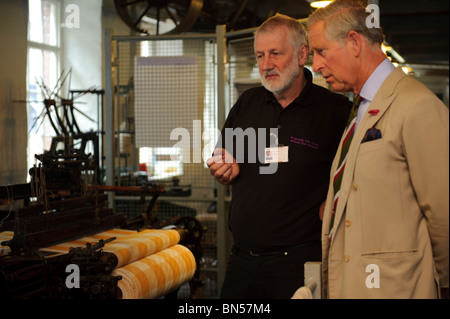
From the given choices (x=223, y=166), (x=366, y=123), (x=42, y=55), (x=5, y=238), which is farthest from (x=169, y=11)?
(x=366, y=123)

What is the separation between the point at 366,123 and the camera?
1.54m

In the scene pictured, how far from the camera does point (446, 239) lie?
1.44 m

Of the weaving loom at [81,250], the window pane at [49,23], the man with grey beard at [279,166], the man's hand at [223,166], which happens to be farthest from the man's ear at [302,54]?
the window pane at [49,23]

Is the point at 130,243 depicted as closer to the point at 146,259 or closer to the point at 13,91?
the point at 146,259

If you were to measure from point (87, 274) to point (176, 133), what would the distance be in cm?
218

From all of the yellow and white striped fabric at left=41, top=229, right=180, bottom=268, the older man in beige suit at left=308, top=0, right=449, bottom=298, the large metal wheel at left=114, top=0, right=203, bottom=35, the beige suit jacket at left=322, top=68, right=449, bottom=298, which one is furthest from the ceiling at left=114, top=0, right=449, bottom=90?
the beige suit jacket at left=322, top=68, right=449, bottom=298

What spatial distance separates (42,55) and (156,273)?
616 cm

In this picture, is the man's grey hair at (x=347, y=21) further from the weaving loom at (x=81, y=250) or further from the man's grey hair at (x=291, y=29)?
the weaving loom at (x=81, y=250)

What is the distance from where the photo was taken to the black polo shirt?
2285 millimetres

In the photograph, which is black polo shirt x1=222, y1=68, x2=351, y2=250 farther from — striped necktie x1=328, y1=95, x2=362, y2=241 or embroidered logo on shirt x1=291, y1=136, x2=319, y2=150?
striped necktie x1=328, y1=95, x2=362, y2=241

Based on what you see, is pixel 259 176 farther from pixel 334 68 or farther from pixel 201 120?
pixel 201 120

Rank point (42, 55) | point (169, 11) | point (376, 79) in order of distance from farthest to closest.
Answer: point (42, 55) < point (169, 11) < point (376, 79)

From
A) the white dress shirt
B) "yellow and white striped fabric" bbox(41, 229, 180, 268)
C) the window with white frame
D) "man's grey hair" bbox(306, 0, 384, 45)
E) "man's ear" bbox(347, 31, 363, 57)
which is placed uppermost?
the window with white frame

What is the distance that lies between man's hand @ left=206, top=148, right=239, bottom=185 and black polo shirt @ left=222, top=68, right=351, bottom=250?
1.8 inches
